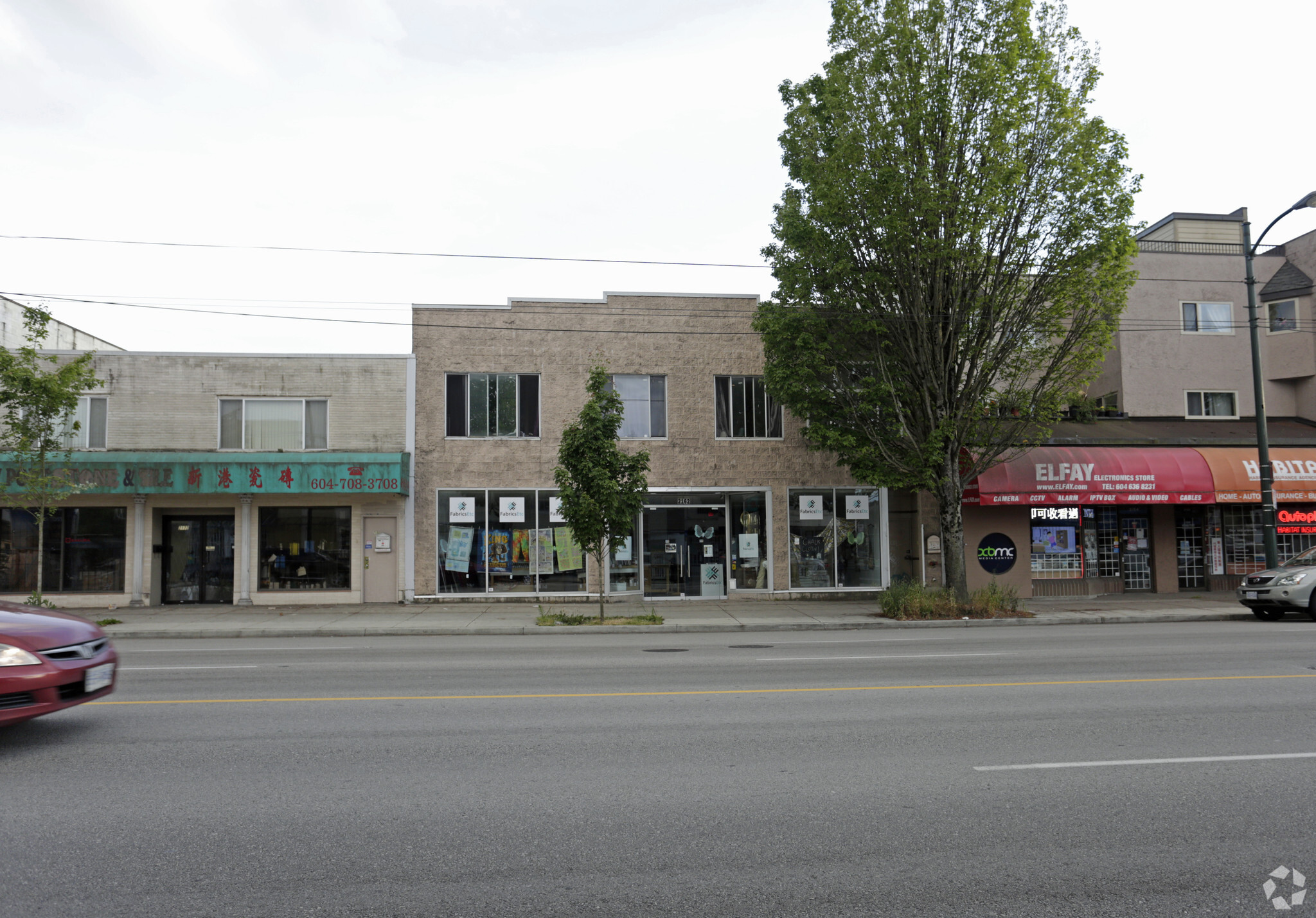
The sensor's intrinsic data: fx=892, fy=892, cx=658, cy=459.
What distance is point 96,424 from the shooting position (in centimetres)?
2170

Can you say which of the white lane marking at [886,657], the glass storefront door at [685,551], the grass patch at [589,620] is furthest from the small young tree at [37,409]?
the white lane marking at [886,657]

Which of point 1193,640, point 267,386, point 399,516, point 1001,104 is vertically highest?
point 1001,104

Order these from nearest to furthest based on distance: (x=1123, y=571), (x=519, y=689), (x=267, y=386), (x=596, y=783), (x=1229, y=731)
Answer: (x=596, y=783)
(x=1229, y=731)
(x=519, y=689)
(x=267, y=386)
(x=1123, y=571)

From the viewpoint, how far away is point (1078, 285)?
1859 centimetres

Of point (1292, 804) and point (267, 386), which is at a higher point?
point (267, 386)

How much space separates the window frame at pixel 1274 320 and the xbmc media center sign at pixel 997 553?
36.5 ft

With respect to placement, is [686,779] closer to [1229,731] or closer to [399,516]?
[1229,731]

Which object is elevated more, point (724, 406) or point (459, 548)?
point (724, 406)

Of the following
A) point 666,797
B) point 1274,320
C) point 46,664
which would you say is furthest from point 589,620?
point 1274,320

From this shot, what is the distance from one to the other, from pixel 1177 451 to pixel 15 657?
24.0m

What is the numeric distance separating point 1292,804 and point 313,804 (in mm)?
5970

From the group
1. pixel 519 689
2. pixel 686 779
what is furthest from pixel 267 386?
pixel 686 779

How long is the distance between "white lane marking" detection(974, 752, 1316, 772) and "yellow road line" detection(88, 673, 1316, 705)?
3119 millimetres

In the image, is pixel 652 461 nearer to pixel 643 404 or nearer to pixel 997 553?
pixel 643 404
